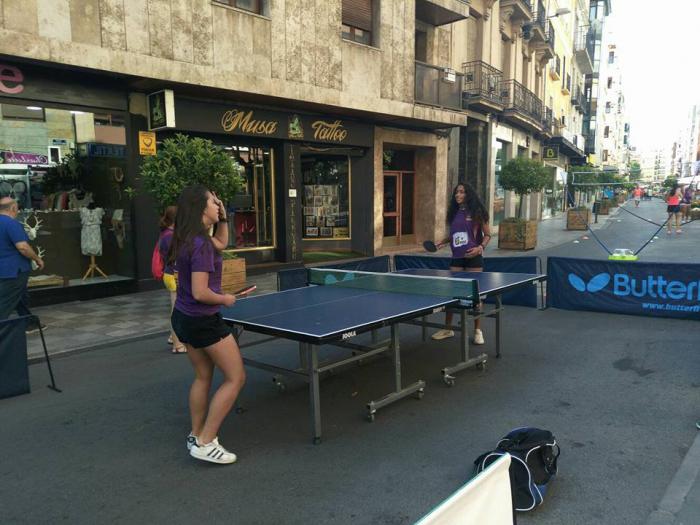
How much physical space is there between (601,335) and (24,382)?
7.11 meters

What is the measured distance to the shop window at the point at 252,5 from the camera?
38.0 ft

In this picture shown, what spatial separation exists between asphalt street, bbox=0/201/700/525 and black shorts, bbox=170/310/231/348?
3.18 feet

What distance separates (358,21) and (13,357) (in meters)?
12.3

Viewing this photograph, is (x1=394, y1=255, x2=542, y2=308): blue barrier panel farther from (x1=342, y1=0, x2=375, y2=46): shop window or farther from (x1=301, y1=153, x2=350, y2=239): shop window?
(x1=342, y1=0, x2=375, y2=46): shop window

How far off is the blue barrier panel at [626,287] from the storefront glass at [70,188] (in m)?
7.94

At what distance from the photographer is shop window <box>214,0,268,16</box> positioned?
11577 mm

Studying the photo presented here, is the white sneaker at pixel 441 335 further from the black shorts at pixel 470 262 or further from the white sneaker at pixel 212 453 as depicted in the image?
the white sneaker at pixel 212 453

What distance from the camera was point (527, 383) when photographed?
5.61 metres

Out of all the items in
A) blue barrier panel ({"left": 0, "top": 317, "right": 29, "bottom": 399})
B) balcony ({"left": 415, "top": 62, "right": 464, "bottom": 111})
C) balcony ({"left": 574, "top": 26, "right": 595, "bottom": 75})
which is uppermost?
balcony ({"left": 574, "top": 26, "right": 595, "bottom": 75})

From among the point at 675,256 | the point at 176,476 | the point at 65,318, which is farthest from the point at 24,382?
the point at 675,256

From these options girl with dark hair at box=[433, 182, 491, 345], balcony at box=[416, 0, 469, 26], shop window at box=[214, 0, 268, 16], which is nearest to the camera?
girl with dark hair at box=[433, 182, 491, 345]

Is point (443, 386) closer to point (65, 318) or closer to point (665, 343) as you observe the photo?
point (665, 343)

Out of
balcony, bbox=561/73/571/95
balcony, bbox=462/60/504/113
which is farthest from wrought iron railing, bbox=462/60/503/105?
balcony, bbox=561/73/571/95

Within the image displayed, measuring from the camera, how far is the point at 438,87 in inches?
669
